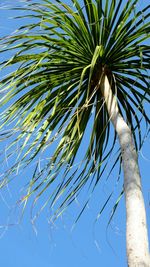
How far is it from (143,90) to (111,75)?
238mm

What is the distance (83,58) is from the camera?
388 cm

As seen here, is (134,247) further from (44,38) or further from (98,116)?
(44,38)

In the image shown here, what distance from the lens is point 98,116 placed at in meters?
4.00

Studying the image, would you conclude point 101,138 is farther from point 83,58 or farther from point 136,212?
point 136,212

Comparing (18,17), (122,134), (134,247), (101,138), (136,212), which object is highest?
(18,17)

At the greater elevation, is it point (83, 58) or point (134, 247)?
point (83, 58)

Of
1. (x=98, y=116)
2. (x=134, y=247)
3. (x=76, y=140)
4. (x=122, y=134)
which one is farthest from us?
(x=98, y=116)

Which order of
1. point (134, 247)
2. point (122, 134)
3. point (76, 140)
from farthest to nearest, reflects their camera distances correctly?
point (76, 140) < point (122, 134) < point (134, 247)

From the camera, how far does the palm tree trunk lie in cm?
269

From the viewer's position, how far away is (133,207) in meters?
2.91

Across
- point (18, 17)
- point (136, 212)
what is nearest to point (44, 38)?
point (18, 17)

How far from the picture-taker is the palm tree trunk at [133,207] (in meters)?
2.69

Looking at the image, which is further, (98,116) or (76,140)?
(98,116)

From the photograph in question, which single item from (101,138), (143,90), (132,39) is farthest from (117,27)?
(101,138)
